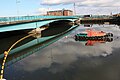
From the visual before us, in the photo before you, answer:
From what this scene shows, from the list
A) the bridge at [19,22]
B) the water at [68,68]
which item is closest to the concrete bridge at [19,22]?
the bridge at [19,22]

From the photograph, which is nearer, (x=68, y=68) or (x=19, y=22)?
(x=68, y=68)

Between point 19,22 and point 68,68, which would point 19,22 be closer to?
point 19,22

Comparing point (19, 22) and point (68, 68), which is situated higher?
point (19, 22)

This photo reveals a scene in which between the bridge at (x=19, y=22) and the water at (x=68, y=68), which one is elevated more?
the bridge at (x=19, y=22)

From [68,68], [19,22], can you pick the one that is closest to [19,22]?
[19,22]

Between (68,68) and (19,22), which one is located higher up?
(19,22)

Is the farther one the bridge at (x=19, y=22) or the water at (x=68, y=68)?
the bridge at (x=19, y=22)

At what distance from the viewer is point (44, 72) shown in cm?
3650

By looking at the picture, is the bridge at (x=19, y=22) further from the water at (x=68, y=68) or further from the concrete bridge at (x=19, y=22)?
the water at (x=68, y=68)

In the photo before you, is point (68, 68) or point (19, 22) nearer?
point (68, 68)

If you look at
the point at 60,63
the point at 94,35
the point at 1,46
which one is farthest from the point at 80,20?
the point at 60,63

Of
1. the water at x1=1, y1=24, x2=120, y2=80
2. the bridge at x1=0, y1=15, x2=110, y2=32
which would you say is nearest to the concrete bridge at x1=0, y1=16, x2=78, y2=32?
the bridge at x1=0, y1=15, x2=110, y2=32

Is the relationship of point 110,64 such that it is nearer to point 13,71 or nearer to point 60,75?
point 60,75

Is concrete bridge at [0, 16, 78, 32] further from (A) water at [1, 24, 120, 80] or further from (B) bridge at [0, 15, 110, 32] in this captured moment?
→ (A) water at [1, 24, 120, 80]
